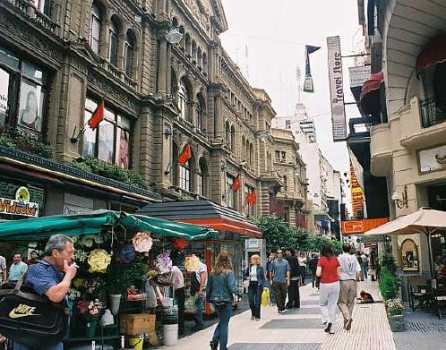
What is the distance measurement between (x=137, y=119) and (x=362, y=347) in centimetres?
1816

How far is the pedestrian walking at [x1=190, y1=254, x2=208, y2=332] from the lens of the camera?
38.2ft

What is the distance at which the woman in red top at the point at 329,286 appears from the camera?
33.1 ft

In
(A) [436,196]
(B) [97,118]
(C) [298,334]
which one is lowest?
(C) [298,334]

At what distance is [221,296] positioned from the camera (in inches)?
332

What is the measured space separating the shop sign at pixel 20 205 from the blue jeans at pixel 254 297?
7599 millimetres

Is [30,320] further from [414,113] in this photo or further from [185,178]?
[185,178]

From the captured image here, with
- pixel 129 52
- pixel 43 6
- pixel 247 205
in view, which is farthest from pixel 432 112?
pixel 247 205

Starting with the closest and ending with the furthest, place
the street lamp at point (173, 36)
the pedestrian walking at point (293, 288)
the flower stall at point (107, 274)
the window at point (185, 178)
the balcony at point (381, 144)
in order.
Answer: the flower stall at point (107, 274) → the pedestrian walking at point (293, 288) → the balcony at point (381, 144) → the street lamp at point (173, 36) → the window at point (185, 178)

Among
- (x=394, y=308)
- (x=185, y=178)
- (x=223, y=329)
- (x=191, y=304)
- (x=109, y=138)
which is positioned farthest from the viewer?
(x=185, y=178)

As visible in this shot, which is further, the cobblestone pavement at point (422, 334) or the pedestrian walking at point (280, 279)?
the pedestrian walking at point (280, 279)

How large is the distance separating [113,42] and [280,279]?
14.8 metres

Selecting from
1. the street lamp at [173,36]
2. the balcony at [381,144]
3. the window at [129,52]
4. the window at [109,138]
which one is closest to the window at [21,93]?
the window at [109,138]

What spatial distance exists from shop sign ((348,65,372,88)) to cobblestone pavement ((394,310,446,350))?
1503 centimetres

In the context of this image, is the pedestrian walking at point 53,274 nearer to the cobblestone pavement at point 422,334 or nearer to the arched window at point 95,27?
the cobblestone pavement at point 422,334
